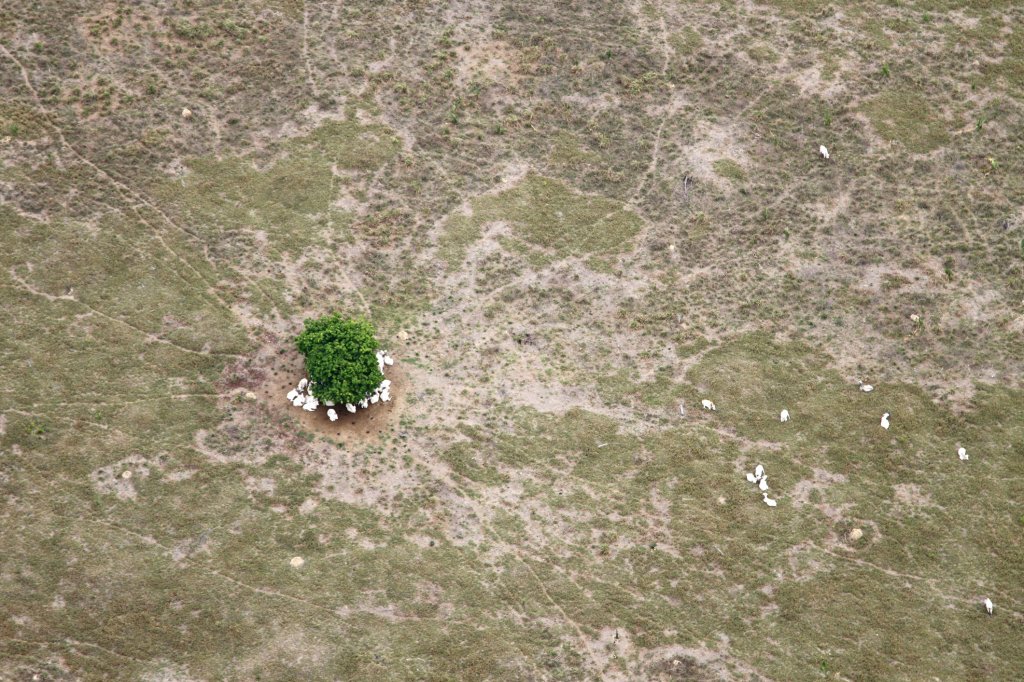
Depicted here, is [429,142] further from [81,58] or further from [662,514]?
[662,514]

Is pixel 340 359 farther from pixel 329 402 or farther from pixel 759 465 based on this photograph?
pixel 759 465

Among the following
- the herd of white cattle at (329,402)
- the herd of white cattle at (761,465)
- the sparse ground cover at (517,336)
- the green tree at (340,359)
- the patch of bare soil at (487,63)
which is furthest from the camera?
the patch of bare soil at (487,63)

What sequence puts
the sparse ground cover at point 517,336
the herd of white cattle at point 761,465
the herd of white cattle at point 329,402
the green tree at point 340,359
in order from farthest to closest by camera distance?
the herd of white cattle at point 329,402, the herd of white cattle at point 761,465, the green tree at point 340,359, the sparse ground cover at point 517,336

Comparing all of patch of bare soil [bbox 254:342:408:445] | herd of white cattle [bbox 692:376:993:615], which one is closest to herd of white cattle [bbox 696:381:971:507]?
herd of white cattle [bbox 692:376:993:615]

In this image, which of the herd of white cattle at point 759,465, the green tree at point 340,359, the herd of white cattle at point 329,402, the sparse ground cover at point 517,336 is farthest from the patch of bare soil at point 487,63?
the herd of white cattle at point 759,465

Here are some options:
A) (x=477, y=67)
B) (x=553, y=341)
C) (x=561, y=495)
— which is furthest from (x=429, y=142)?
(x=561, y=495)

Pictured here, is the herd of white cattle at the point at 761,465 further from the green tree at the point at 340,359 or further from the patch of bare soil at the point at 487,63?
the patch of bare soil at the point at 487,63

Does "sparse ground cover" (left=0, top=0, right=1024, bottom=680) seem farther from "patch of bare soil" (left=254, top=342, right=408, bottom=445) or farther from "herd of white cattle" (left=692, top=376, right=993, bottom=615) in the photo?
"herd of white cattle" (left=692, top=376, right=993, bottom=615)

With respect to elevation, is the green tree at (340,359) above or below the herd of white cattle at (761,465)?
above
